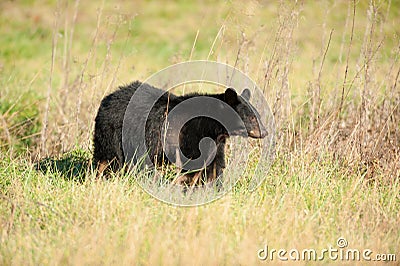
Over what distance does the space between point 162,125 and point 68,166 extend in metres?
1.07

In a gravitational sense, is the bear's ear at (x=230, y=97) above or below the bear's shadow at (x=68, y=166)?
above

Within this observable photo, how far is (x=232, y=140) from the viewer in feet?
17.2

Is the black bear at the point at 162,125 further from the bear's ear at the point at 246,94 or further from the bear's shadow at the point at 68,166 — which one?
the bear's shadow at the point at 68,166

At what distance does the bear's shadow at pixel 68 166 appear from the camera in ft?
15.4

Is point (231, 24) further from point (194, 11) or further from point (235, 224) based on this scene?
point (194, 11)

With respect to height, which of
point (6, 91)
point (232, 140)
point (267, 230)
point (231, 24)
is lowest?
point (267, 230)

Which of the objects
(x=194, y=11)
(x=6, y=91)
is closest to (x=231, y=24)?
(x=6, y=91)

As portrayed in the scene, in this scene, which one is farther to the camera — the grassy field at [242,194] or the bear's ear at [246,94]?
the bear's ear at [246,94]

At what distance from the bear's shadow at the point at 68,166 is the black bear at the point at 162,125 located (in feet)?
0.62

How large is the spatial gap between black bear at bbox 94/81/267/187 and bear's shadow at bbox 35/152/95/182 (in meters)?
0.19

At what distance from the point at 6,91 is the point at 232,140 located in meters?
3.58

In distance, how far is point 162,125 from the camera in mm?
4688

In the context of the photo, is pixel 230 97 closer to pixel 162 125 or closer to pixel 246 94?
pixel 246 94

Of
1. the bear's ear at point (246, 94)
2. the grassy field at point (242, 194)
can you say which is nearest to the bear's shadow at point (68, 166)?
the grassy field at point (242, 194)
